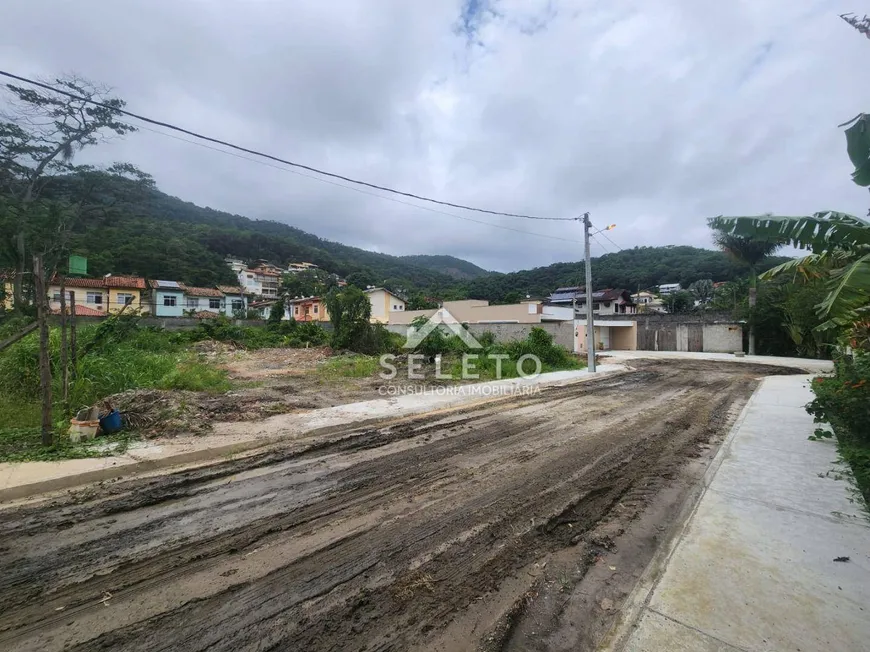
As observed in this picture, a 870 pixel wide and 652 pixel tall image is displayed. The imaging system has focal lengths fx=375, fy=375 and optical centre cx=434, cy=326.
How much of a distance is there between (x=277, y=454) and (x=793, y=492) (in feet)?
20.6

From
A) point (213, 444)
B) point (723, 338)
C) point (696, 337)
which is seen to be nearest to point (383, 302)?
point (696, 337)

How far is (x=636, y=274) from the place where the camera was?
54.5 m

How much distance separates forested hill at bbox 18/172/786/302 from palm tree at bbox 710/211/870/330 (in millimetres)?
16151

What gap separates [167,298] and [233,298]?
36.7ft

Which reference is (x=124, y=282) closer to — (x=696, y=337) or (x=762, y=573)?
(x=762, y=573)

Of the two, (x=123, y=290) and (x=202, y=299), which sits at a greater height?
(x=123, y=290)

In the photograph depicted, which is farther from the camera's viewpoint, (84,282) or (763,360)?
(84,282)

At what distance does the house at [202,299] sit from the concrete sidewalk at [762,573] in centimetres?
4992

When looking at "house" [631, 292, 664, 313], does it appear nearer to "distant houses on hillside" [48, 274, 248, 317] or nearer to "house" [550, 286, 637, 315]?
"house" [550, 286, 637, 315]

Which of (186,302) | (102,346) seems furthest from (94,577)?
(186,302)

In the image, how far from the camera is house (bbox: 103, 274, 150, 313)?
38562 mm

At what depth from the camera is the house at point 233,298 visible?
53.3 meters

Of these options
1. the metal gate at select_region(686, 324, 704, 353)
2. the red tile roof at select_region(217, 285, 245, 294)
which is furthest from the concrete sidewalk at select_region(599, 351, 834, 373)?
the red tile roof at select_region(217, 285, 245, 294)

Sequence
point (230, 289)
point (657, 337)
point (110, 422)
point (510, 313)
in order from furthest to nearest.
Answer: point (230, 289)
point (657, 337)
point (510, 313)
point (110, 422)
